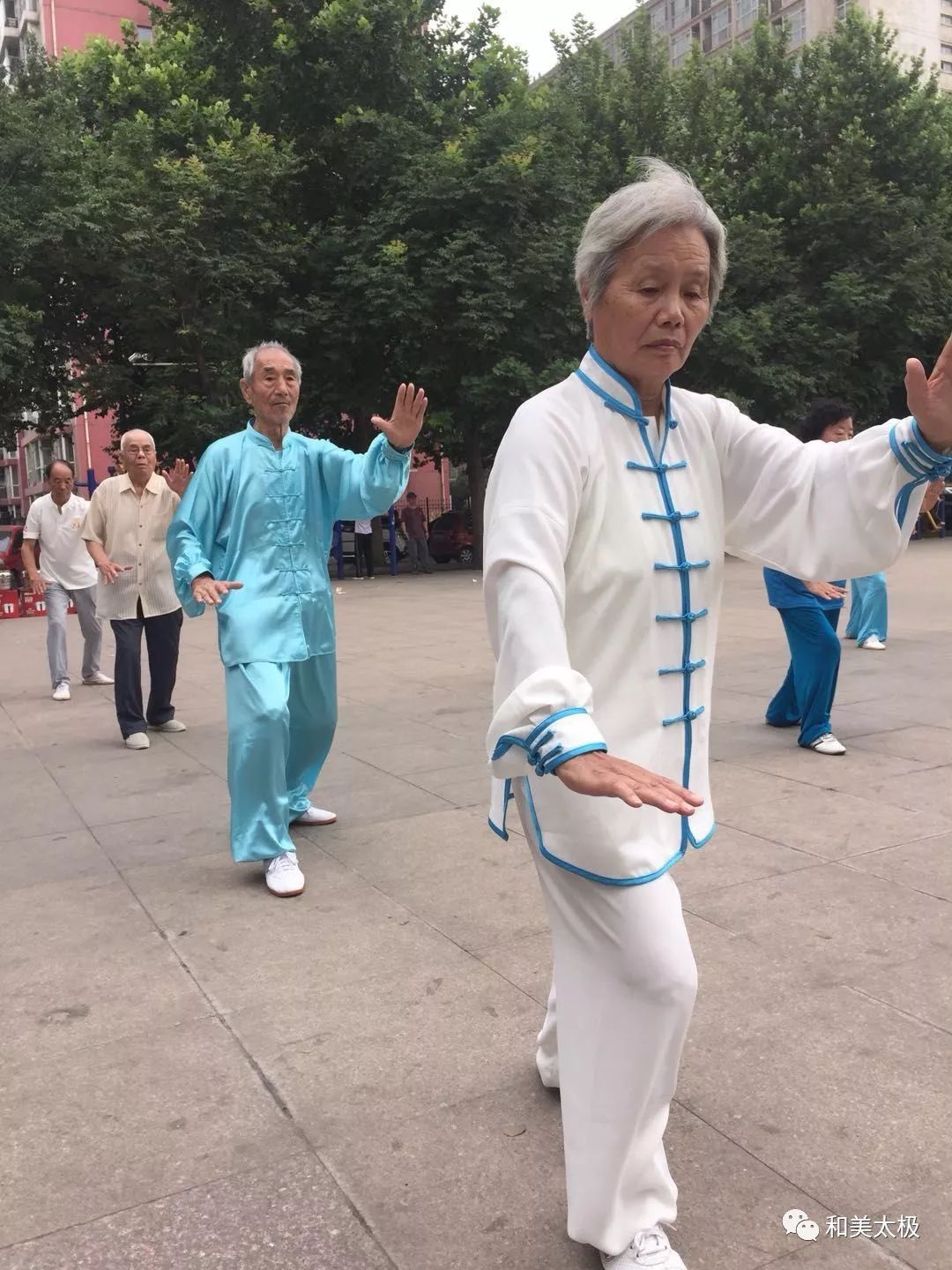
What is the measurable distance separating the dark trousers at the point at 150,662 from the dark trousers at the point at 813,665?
3.84 m

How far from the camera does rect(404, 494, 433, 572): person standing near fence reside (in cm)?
2398

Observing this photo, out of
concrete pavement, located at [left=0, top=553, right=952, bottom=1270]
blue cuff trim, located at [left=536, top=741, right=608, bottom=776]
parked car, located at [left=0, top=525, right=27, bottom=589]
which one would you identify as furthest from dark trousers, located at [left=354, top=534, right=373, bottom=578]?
blue cuff trim, located at [left=536, top=741, right=608, bottom=776]

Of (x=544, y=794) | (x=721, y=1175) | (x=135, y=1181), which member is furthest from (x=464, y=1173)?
(x=544, y=794)

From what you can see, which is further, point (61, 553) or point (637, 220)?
point (61, 553)

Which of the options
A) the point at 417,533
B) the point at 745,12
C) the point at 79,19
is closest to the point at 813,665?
the point at 417,533

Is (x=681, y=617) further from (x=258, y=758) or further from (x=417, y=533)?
(x=417, y=533)

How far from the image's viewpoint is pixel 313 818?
5.07 m

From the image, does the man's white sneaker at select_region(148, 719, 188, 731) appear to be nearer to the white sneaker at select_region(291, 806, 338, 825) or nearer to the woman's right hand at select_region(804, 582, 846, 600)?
the white sneaker at select_region(291, 806, 338, 825)

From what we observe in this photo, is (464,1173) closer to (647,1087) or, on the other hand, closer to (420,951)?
(647,1087)

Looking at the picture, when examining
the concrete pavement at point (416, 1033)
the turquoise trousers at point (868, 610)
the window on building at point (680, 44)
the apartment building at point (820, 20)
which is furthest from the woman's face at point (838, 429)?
the window on building at point (680, 44)

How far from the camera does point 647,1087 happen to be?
1.98m

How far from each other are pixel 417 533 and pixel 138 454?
16.7m

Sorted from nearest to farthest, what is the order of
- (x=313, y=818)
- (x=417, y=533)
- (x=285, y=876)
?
(x=285, y=876) → (x=313, y=818) → (x=417, y=533)

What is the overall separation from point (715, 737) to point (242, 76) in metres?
19.2
